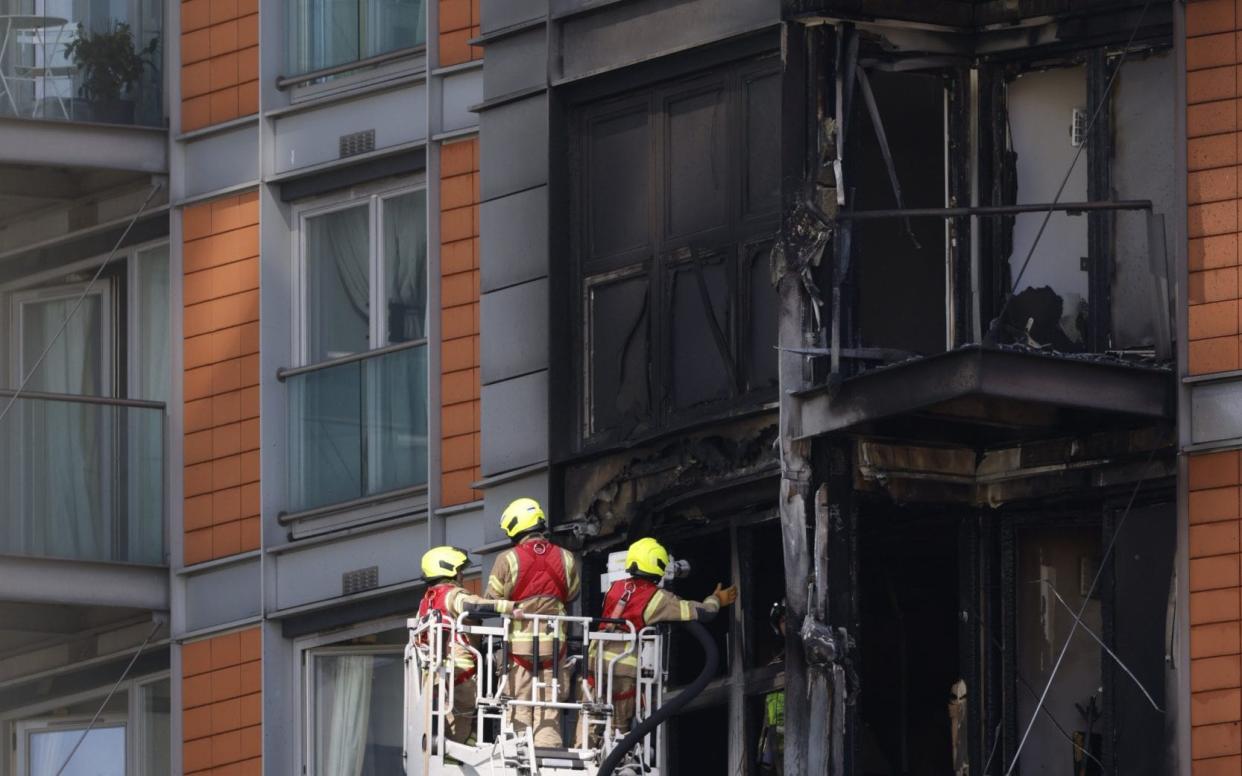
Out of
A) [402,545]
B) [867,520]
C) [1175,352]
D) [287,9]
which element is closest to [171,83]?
[287,9]

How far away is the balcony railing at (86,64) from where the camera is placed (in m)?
30.0

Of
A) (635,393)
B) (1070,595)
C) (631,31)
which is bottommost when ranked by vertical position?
(1070,595)

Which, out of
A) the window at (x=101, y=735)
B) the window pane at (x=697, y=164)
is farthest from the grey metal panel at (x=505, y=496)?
the window at (x=101, y=735)

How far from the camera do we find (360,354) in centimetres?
2830

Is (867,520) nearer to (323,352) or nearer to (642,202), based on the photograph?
(642,202)

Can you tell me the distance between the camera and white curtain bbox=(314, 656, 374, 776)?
28141 millimetres

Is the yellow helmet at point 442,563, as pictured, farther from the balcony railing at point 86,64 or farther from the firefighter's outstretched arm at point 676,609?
the balcony railing at point 86,64

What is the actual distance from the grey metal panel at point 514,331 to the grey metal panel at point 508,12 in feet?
5.96

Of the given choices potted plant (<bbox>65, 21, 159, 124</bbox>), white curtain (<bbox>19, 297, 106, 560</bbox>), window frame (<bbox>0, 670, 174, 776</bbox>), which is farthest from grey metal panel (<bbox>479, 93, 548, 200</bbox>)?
window frame (<bbox>0, 670, 174, 776</bbox>)

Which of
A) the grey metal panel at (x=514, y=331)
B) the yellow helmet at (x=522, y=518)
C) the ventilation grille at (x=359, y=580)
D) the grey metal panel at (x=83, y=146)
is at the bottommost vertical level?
the yellow helmet at (x=522, y=518)

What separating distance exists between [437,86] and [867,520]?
5.37 meters

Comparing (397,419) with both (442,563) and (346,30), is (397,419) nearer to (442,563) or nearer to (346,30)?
(346,30)

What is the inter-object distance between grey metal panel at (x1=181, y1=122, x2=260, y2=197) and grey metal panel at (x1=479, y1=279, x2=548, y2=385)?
3108mm

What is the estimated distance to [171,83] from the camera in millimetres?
29906
